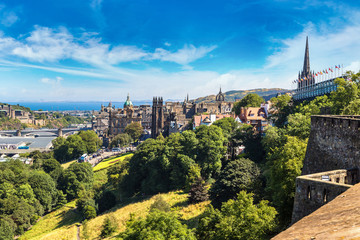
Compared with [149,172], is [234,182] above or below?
above

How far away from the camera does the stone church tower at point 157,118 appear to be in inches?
4384

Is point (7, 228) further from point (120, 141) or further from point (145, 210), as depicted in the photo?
point (120, 141)

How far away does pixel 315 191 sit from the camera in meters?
13.7

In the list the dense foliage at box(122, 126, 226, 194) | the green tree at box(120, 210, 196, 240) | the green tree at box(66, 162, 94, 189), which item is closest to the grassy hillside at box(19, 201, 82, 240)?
the green tree at box(66, 162, 94, 189)

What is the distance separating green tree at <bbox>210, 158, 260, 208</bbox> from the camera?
1345 inches

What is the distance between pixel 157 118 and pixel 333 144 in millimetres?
96797

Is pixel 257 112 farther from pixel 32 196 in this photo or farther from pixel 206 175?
pixel 32 196

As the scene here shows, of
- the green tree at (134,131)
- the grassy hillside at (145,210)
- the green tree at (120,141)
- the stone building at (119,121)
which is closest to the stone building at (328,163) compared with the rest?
the grassy hillside at (145,210)

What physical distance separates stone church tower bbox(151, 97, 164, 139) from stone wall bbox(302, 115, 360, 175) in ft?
299

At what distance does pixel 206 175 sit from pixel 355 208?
137ft

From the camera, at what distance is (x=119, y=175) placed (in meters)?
64.5

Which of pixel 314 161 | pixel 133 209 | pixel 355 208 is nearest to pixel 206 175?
pixel 133 209

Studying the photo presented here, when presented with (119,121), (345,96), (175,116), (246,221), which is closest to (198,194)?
(246,221)

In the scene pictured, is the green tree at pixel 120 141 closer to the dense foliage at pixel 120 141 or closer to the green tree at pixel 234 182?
the dense foliage at pixel 120 141
